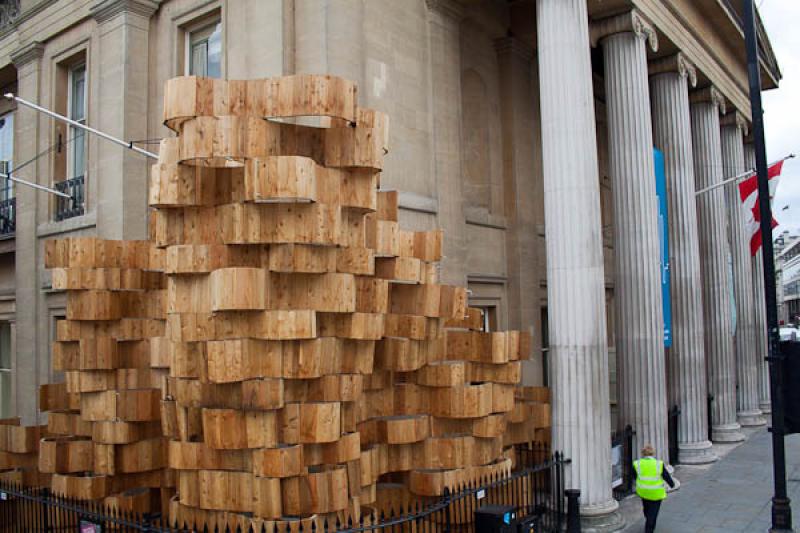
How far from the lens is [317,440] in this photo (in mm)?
8406

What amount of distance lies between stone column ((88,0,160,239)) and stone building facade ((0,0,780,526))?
47mm

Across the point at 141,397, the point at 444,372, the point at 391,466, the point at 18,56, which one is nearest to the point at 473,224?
the point at 444,372

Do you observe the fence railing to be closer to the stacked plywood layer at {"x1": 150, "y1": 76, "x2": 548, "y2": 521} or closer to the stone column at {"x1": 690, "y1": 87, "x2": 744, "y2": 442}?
the stacked plywood layer at {"x1": 150, "y1": 76, "x2": 548, "y2": 521}

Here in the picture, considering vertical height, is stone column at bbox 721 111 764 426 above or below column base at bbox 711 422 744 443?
above

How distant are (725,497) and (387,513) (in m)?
8.02

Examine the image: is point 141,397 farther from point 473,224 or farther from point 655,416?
point 655,416

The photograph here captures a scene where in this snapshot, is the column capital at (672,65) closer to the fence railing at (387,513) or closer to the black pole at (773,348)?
the black pole at (773,348)

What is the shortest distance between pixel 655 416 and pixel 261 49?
11202 millimetres

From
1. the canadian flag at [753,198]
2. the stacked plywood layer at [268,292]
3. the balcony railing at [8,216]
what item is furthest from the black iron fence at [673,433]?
the balcony railing at [8,216]

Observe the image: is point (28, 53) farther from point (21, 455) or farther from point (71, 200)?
point (21, 455)

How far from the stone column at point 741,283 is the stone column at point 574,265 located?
14452mm

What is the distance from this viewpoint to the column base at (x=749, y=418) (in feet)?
78.4

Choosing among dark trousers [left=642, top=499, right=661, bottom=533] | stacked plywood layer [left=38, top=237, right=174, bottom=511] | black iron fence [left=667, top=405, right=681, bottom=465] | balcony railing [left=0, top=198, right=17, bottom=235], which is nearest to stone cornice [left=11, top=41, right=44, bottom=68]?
balcony railing [left=0, top=198, right=17, bottom=235]

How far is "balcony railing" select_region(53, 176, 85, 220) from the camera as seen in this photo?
16641 mm
